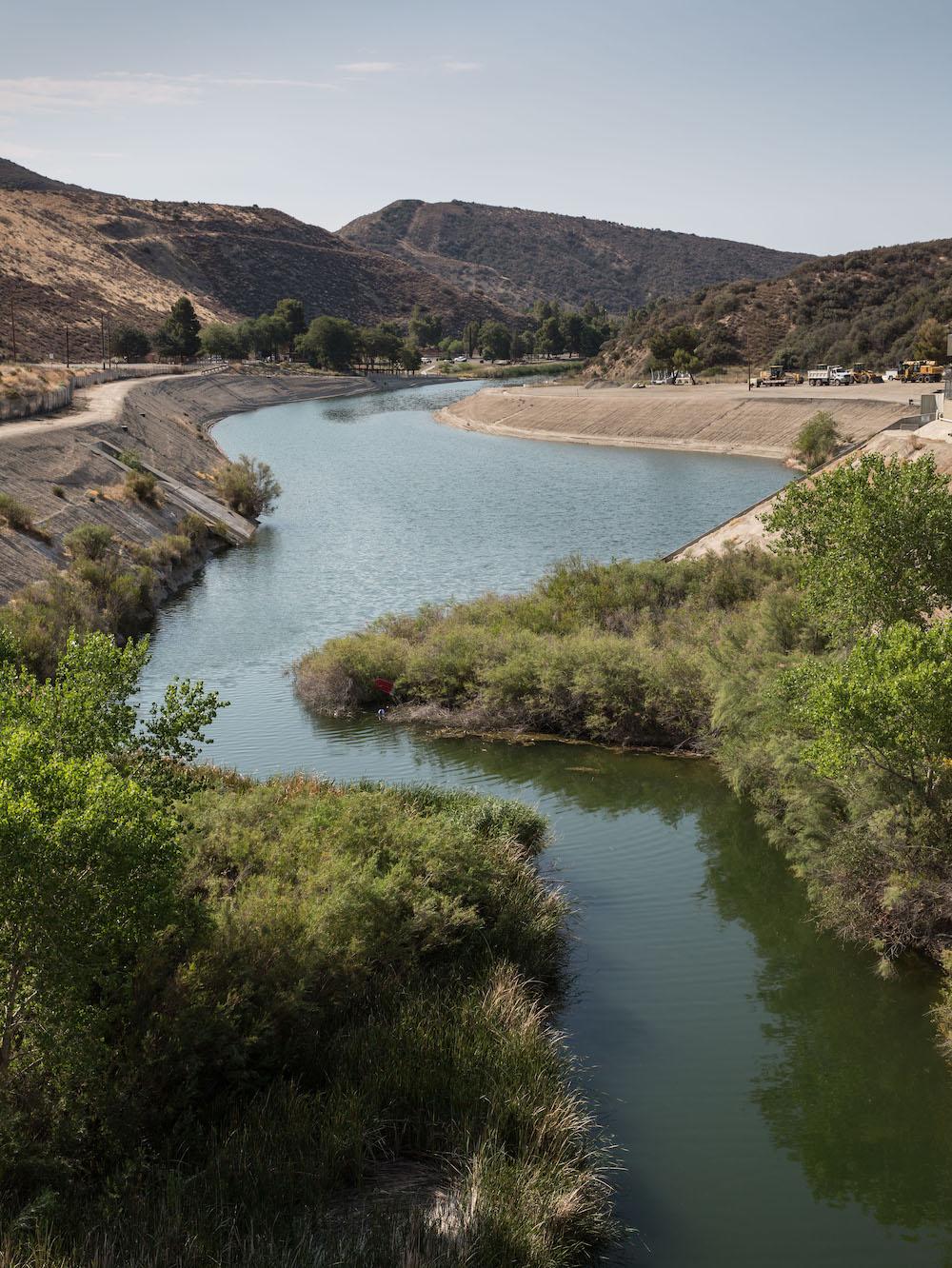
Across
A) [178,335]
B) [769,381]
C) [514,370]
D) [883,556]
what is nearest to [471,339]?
[514,370]

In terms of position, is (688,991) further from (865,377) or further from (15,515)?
(865,377)

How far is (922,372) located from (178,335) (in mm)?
81963

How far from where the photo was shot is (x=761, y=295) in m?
132

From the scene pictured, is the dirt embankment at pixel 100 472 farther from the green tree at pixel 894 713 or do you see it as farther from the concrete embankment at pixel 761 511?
the green tree at pixel 894 713

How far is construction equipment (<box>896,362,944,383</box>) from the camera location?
299ft

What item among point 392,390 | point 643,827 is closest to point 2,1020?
point 643,827

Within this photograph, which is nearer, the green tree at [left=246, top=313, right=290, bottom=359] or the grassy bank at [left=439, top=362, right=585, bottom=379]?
the green tree at [left=246, top=313, right=290, bottom=359]

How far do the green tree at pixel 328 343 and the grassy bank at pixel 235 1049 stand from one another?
146 metres

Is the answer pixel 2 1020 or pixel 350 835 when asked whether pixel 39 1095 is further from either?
pixel 350 835

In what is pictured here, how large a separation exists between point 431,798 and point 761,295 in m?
123

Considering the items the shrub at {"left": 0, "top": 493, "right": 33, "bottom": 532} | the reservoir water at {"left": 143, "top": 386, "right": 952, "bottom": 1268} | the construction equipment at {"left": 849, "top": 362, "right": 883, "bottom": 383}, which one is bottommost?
the reservoir water at {"left": 143, "top": 386, "right": 952, "bottom": 1268}

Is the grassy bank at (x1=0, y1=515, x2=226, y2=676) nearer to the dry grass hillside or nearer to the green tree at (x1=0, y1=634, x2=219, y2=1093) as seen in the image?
the green tree at (x1=0, y1=634, x2=219, y2=1093)

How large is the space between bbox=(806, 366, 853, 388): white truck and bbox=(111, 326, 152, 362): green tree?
2841 inches

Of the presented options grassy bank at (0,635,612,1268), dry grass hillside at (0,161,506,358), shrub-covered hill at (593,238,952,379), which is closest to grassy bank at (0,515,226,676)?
grassy bank at (0,635,612,1268)
